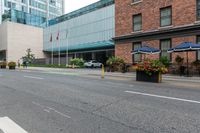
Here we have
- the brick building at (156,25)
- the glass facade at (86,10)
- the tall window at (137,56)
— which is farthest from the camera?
the glass facade at (86,10)

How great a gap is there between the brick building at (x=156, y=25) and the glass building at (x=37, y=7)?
7308 cm

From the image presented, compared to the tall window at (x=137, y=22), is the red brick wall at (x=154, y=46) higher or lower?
lower

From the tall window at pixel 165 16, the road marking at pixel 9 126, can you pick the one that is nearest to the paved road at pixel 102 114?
the road marking at pixel 9 126

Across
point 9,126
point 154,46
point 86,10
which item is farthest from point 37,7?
point 9,126

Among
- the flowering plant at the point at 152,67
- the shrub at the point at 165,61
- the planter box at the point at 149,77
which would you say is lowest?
the planter box at the point at 149,77

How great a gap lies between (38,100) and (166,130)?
16.2ft

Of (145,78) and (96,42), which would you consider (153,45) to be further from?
(96,42)

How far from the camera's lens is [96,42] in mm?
55938

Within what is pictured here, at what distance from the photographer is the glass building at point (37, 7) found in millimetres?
95938

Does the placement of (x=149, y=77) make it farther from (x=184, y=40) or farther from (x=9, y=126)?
(x=9, y=126)

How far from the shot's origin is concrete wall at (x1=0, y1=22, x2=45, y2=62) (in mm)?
73812

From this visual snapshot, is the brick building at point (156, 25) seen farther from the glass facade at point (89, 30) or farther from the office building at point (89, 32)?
the glass facade at point (89, 30)

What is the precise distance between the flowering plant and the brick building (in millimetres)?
6905

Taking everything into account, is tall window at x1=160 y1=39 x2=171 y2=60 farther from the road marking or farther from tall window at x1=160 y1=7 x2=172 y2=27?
the road marking
